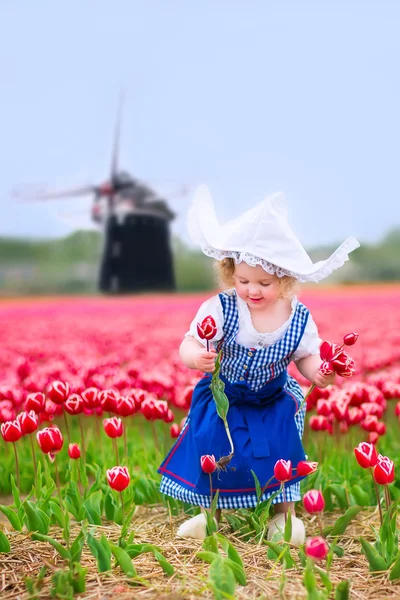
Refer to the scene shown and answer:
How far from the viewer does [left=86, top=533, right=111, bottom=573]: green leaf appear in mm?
2270

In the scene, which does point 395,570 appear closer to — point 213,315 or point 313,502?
point 313,502

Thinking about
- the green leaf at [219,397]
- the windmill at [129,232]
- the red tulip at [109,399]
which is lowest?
the red tulip at [109,399]

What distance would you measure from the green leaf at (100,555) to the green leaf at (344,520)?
2.71 feet

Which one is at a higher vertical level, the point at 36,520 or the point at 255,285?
the point at 255,285

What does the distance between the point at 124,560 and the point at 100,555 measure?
9 centimetres

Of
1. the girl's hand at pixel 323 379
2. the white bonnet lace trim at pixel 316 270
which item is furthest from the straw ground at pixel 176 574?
the white bonnet lace trim at pixel 316 270

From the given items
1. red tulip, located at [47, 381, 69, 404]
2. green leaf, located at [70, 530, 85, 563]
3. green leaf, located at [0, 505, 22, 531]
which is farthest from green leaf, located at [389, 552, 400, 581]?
red tulip, located at [47, 381, 69, 404]

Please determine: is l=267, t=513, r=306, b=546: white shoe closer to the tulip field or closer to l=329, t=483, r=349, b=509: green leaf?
the tulip field

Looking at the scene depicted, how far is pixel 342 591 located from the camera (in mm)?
2025

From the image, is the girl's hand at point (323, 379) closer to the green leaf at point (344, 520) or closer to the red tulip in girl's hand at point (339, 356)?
the red tulip in girl's hand at point (339, 356)

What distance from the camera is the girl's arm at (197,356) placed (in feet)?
8.20

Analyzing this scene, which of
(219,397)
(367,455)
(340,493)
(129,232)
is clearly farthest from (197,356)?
(129,232)

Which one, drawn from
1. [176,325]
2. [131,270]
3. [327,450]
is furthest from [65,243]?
[327,450]

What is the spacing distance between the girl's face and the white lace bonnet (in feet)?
0.10
